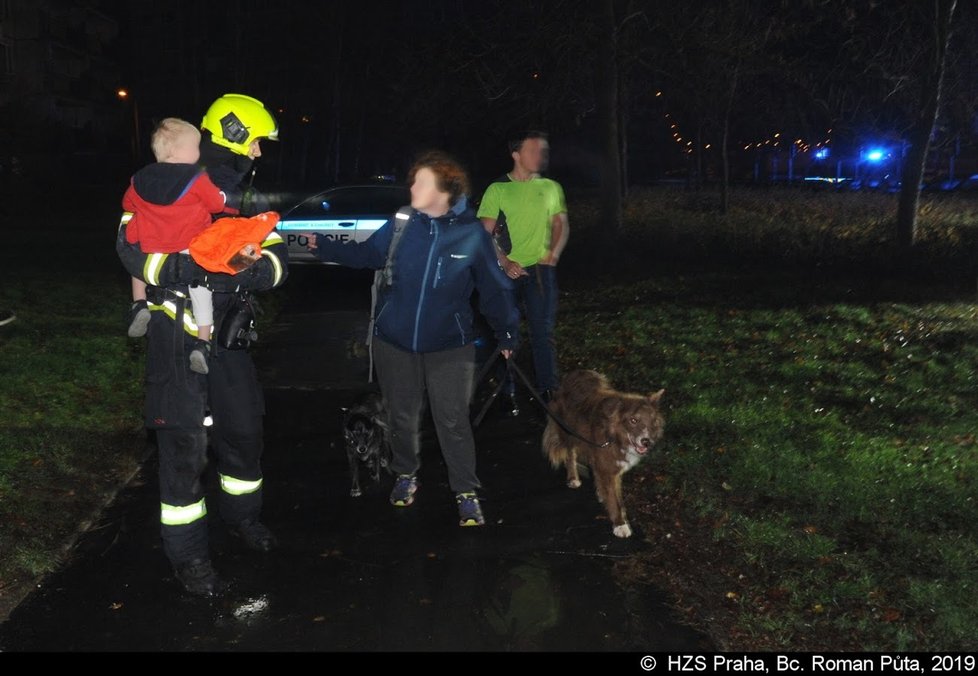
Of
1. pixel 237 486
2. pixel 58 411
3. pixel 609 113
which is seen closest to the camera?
pixel 237 486

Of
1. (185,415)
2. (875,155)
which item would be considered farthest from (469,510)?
(875,155)

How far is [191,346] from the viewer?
488 centimetres

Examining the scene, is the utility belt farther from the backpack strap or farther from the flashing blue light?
the flashing blue light

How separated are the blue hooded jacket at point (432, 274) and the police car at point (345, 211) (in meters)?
12.0

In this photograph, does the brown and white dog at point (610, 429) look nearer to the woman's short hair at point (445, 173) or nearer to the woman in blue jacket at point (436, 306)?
the woman in blue jacket at point (436, 306)

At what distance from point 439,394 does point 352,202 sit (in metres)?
12.7

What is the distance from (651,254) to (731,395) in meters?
11.1

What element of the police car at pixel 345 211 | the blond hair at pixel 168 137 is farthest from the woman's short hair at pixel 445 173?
the police car at pixel 345 211

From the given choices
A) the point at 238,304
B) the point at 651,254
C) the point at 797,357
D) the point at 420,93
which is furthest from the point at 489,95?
the point at 238,304

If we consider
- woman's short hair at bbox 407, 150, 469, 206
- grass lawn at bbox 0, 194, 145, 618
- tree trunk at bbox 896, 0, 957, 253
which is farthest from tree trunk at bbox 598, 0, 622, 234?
woman's short hair at bbox 407, 150, 469, 206

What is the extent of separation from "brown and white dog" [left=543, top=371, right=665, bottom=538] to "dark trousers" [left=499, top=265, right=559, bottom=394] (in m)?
1.50

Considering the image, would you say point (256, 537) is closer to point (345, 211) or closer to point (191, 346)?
point (191, 346)

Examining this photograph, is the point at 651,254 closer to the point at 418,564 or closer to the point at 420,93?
the point at 420,93

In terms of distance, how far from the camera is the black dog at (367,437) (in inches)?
254
